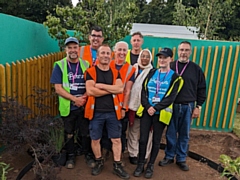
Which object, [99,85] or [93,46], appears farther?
[93,46]

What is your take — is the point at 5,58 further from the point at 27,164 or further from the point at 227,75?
the point at 227,75

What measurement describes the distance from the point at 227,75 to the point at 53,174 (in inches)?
180

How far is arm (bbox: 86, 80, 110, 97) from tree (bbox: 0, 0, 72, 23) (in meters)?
21.4

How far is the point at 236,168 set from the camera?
323 centimetres

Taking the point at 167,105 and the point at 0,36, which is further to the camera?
the point at 0,36

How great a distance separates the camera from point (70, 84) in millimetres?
3455

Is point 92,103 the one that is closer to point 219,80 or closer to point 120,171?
point 120,171

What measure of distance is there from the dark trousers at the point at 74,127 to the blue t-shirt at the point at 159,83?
40.2 inches

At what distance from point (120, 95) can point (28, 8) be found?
2493 cm

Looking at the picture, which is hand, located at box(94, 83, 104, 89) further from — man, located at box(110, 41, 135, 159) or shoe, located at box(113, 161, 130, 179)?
shoe, located at box(113, 161, 130, 179)

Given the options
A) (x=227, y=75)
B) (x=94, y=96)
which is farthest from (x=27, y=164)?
(x=227, y=75)

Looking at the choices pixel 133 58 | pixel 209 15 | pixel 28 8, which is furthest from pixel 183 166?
pixel 28 8

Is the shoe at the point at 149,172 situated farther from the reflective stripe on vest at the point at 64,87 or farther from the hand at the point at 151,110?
the reflective stripe on vest at the point at 64,87

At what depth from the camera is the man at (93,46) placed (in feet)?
12.7
